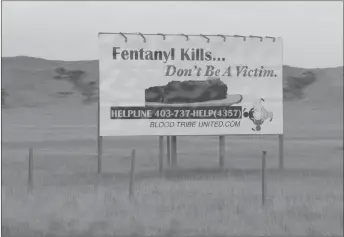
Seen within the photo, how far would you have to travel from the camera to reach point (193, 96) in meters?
12.2

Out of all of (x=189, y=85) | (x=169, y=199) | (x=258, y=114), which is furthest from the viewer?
(x=258, y=114)

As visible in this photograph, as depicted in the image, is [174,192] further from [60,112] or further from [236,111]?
[60,112]

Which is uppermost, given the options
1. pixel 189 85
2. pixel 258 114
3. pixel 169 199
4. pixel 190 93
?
pixel 189 85

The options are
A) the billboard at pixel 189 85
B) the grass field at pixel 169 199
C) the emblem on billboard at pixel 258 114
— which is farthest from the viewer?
the emblem on billboard at pixel 258 114

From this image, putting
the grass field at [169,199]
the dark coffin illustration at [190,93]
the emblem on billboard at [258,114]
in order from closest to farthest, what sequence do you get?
the grass field at [169,199] → the dark coffin illustration at [190,93] → the emblem on billboard at [258,114]

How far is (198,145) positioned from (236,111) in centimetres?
977

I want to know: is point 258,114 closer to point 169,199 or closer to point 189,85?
point 189,85

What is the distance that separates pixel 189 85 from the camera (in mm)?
12109

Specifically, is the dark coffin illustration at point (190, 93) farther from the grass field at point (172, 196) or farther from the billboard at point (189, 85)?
the grass field at point (172, 196)

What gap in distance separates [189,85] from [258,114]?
1.82 meters

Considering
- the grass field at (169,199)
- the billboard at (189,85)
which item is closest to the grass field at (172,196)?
the grass field at (169,199)

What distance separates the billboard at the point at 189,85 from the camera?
1177cm

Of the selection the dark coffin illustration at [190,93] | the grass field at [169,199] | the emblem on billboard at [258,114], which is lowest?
the grass field at [169,199]

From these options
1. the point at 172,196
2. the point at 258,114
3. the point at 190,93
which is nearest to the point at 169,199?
the point at 172,196
